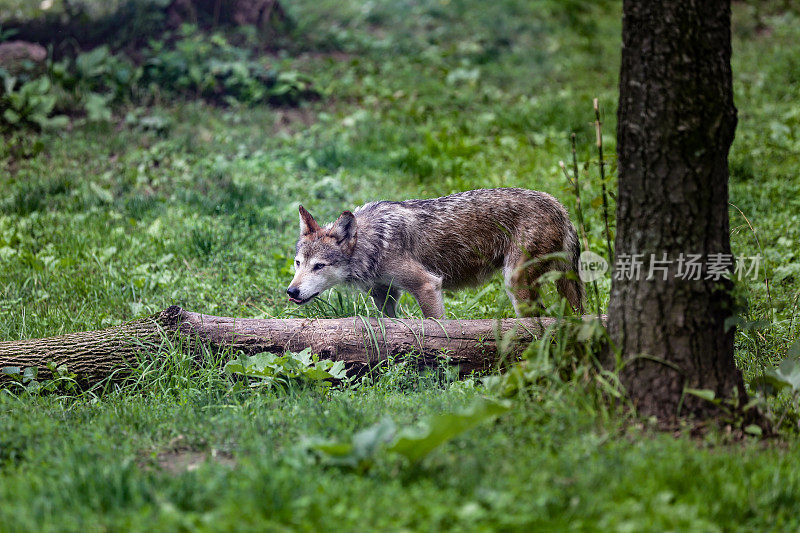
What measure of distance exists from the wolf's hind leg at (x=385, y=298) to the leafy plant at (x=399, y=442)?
10.8ft

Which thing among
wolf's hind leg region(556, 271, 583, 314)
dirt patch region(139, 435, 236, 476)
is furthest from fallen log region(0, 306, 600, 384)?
dirt patch region(139, 435, 236, 476)

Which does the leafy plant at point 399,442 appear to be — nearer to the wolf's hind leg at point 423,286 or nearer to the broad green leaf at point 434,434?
the broad green leaf at point 434,434

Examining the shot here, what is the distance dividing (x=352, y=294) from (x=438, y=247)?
0.92 m

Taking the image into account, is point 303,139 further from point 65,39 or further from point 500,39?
point 500,39

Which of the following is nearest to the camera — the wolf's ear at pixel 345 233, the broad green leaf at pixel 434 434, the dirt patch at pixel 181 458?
the broad green leaf at pixel 434 434

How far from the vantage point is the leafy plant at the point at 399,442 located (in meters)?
3.05

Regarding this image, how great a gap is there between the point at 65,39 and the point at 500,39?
8.12 m

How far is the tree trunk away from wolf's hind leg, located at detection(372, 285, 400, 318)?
2.91 meters

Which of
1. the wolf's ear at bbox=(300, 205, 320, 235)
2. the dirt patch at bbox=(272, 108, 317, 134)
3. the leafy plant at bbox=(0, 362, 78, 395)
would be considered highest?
the dirt patch at bbox=(272, 108, 317, 134)

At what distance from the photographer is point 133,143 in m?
10.6

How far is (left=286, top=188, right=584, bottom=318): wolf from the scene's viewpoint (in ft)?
20.3

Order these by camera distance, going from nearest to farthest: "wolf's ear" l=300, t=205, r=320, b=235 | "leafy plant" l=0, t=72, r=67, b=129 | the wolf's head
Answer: the wolf's head < "wolf's ear" l=300, t=205, r=320, b=235 < "leafy plant" l=0, t=72, r=67, b=129

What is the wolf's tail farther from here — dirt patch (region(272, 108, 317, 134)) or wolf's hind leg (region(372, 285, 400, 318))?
dirt patch (region(272, 108, 317, 134))

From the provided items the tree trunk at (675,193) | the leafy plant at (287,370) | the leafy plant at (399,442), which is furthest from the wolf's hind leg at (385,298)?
the leafy plant at (399,442)
